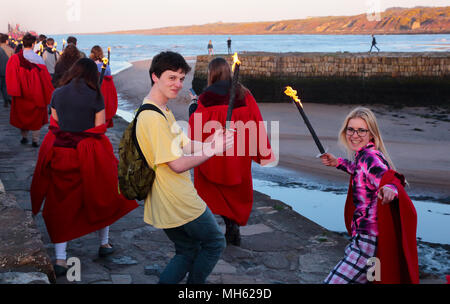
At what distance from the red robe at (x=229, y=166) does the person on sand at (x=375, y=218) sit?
1.80 metres

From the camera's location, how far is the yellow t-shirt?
112 inches

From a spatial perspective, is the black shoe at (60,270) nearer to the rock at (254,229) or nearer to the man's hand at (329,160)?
the rock at (254,229)

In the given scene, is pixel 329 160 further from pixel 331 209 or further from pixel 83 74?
pixel 331 209

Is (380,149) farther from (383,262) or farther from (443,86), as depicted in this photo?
(443,86)

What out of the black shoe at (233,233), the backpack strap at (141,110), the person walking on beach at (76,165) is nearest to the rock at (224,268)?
the black shoe at (233,233)

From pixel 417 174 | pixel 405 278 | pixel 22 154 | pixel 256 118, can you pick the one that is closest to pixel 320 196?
pixel 417 174

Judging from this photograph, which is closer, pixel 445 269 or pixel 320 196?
pixel 445 269

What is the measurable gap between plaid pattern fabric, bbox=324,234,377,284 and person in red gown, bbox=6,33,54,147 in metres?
6.92

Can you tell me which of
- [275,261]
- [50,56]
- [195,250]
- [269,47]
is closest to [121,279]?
[195,250]

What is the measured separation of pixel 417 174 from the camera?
33.3 feet

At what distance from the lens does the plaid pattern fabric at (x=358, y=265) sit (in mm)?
3102

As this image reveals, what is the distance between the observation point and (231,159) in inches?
199

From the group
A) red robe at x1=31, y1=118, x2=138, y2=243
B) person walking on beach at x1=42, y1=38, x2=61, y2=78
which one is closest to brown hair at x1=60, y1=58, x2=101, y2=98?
red robe at x1=31, y1=118, x2=138, y2=243
